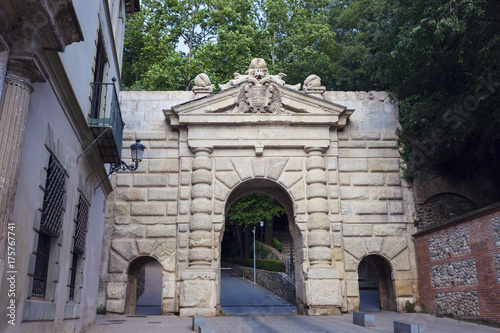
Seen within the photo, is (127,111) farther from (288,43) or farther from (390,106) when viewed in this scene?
(288,43)

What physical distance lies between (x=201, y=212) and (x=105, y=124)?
18.5ft

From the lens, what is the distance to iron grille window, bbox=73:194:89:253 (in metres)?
9.40

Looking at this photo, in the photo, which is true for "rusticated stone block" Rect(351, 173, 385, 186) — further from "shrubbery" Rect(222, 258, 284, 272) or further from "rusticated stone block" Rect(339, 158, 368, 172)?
"shrubbery" Rect(222, 258, 284, 272)

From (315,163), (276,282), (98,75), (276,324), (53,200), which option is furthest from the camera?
(276,282)

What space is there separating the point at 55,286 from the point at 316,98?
1027 centimetres

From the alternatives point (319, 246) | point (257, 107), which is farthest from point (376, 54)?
point (319, 246)

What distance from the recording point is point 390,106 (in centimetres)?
1641

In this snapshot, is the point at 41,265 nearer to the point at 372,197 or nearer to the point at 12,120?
the point at 12,120

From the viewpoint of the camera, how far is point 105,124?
31.6 ft

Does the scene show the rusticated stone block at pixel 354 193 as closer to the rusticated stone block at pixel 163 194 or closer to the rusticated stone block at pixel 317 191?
the rusticated stone block at pixel 317 191

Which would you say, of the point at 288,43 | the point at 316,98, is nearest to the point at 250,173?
the point at 316,98

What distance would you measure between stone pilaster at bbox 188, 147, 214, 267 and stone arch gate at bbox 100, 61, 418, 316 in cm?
3

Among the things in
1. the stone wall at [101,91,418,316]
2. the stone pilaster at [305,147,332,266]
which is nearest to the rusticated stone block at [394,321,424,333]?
the stone wall at [101,91,418,316]

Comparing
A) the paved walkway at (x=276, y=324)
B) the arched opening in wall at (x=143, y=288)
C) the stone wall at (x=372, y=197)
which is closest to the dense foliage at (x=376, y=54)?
the stone wall at (x=372, y=197)
